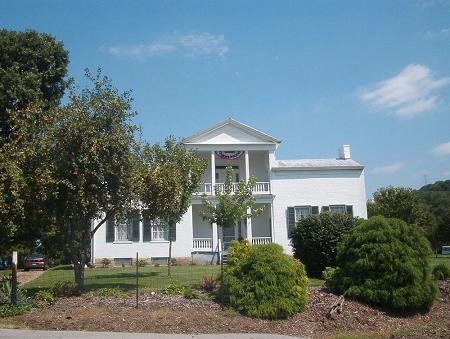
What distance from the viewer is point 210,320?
11.5m

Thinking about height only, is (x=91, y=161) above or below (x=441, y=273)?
above

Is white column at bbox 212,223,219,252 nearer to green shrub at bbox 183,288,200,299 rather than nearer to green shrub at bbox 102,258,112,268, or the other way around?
green shrub at bbox 102,258,112,268

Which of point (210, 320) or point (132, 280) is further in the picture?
point (132, 280)

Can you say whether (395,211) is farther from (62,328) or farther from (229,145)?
(62,328)

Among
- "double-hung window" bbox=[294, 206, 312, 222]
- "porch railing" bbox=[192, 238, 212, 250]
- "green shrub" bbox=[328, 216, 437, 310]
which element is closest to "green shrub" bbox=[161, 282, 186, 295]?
"green shrub" bbox=[328, 216, 437, 310]

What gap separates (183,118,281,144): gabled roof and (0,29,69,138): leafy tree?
13.4 m

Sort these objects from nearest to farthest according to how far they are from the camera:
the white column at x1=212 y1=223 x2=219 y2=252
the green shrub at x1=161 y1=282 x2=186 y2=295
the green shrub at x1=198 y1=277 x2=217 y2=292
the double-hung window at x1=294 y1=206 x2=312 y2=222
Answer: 1. the green shrub at x1=161 y1=282 x2=186 y2=295
2. the green shrub at x1=198 y1=277 x2=217 y2=292
3. the white column at x1=212 y1=223 x2=219 y2=252
4. the double-hung window at x1=294 y1=206 x2=312 y2=222

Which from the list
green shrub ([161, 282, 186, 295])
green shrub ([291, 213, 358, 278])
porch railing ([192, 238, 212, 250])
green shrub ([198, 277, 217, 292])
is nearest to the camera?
green shrub ([161, 282, 186, 295])

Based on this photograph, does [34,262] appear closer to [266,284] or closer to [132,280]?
[132,280]

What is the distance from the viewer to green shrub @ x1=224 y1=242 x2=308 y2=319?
11945 millimetres

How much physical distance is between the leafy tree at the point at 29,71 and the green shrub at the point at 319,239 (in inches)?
434

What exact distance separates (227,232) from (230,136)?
679cm

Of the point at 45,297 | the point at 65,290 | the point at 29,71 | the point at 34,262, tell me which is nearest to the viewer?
the point at 45,297

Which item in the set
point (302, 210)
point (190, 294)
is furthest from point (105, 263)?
point (190, 294)
